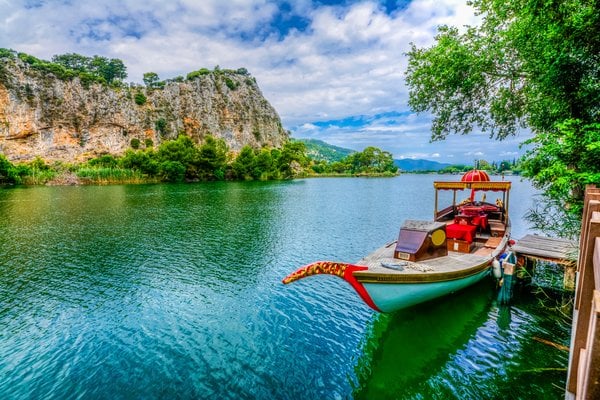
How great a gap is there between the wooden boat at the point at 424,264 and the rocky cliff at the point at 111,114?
8504cm

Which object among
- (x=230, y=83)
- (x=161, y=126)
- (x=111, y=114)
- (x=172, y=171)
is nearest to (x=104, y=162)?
(x=172, y=171)

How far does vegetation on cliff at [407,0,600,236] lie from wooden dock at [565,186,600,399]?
20.1 feet

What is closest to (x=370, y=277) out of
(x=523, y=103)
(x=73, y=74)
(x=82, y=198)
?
(x=523, y=103)

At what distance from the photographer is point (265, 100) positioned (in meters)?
133

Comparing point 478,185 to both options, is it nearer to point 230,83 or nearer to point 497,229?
point 497,229

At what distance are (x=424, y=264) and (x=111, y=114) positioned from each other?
9844cm

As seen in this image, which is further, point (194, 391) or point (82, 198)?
point (82, 198)

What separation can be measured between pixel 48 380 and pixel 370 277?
7.89m

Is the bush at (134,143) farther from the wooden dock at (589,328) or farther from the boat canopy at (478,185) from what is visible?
the wooden dock at (589,328)

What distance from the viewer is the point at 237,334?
9125 mm

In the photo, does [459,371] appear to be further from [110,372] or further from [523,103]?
[523,103]

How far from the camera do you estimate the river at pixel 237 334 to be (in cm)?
702

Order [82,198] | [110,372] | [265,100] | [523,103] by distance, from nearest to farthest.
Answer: [110,372]
[523,103]
[82,198]
[265,100]

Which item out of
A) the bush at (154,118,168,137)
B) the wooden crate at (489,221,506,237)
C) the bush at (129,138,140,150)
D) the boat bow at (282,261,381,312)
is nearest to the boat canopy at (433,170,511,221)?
the wooden crate at (489,221,506,237)
